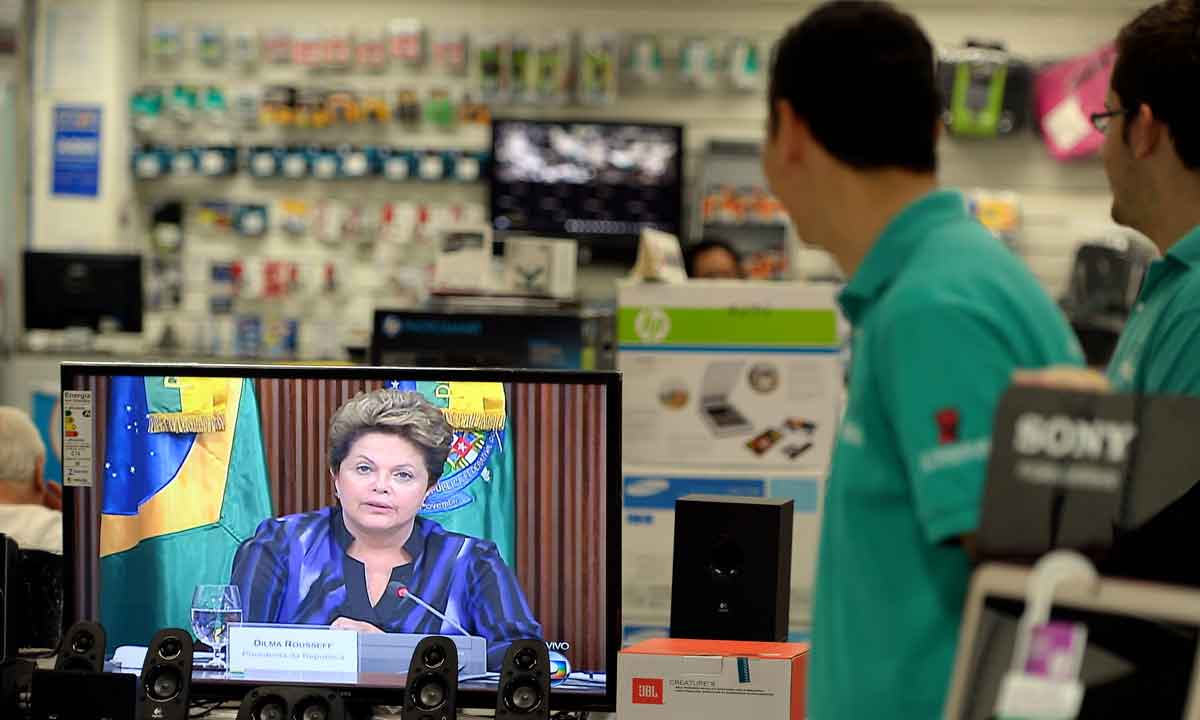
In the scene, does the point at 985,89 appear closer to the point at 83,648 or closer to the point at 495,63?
the point at 495,63

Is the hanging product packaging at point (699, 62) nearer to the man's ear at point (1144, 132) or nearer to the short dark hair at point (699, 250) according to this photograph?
the short dark hair at point (699, 250)

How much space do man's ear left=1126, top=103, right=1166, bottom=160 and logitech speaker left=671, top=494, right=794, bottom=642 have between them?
0.73 meters

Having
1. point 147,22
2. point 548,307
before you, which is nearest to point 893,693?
point 548,307

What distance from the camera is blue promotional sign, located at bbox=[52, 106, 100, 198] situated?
326 inches

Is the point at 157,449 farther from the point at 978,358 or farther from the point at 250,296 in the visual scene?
the point at 250,296

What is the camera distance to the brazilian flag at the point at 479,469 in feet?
7.10

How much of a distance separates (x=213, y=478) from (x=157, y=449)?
10 centimetres

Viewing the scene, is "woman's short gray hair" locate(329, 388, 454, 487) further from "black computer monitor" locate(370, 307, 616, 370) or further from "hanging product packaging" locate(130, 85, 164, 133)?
"hanging product packaging" locate(130, 85, 164, 133)

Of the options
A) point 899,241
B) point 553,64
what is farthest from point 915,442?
point 553,64

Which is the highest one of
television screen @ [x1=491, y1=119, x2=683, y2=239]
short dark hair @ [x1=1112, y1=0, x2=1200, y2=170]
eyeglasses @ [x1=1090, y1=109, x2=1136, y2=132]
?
television screen @ [x1=491, y1=119, x2=683, y2=239]

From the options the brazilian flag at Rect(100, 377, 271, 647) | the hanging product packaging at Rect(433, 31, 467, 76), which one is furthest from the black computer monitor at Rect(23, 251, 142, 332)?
the brazilian flag at Rect(100, 377, 271, 647)

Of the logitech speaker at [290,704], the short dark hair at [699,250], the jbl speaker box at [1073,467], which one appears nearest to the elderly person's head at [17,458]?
the logitech speaker at [290,704]

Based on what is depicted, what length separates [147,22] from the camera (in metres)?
8.73

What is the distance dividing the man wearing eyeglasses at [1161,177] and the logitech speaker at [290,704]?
1.19 m
